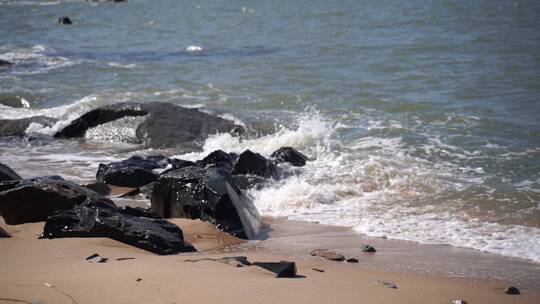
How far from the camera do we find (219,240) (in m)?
7.43

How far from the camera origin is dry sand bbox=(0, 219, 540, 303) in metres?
4.86

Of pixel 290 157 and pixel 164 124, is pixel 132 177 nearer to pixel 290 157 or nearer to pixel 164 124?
pixel 290 157

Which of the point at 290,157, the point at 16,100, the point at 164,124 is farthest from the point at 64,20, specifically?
the point at 290,157

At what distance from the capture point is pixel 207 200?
7.90 m

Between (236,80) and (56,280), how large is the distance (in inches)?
580

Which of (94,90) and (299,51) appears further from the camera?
(299,51)

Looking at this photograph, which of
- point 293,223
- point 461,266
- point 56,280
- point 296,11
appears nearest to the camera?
point 56,280

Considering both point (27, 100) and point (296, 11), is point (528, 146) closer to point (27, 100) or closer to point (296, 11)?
point (27, 100)

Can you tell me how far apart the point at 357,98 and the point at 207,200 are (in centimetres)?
913

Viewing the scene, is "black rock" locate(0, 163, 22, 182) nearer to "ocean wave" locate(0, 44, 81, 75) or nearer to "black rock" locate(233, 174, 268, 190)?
"black rock" locate(233, 174, 268, 190)

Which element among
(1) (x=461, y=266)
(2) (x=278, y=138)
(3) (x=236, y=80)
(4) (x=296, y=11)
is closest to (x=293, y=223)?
(1) (x=461, y=266)

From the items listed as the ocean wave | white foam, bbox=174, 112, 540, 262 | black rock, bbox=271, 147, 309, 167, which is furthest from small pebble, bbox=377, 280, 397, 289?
the ocean wave

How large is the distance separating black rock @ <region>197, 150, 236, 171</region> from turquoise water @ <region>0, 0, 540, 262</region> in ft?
2.92

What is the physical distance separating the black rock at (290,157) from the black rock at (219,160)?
88 cm
